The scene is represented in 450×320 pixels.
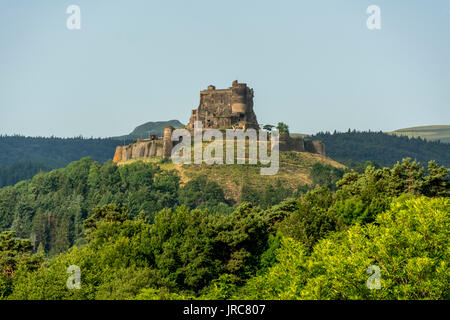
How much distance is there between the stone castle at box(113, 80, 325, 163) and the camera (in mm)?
155500

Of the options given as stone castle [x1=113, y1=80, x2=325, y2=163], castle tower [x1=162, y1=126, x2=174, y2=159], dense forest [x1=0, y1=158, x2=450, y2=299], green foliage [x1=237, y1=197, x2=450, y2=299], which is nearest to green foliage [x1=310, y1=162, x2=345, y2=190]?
stone castle [x1=113, y1=80, x2=325, y2=163]

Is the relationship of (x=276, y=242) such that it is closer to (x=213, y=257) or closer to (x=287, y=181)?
(x=213, y=257)

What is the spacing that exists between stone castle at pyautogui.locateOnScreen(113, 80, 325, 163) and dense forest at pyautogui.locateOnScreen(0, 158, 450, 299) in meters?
70.3

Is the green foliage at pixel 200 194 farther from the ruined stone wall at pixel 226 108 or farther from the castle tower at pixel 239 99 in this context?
the castle tower at pixel 239 99

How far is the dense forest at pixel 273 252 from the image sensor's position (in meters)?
37.7

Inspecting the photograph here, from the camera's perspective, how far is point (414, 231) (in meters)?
39.9

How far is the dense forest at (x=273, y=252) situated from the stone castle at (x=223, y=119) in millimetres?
70270

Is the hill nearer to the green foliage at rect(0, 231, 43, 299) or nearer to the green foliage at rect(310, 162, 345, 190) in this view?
the green foliage at rect(310, 162, 345, 190)

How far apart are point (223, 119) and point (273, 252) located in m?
102

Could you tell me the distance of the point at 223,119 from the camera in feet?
513

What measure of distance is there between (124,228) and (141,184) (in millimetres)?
90268

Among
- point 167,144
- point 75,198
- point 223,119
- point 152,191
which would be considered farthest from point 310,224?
point 75,198

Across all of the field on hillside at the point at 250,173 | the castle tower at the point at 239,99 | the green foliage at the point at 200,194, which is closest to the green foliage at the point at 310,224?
the green foliage at the point at 200,194
